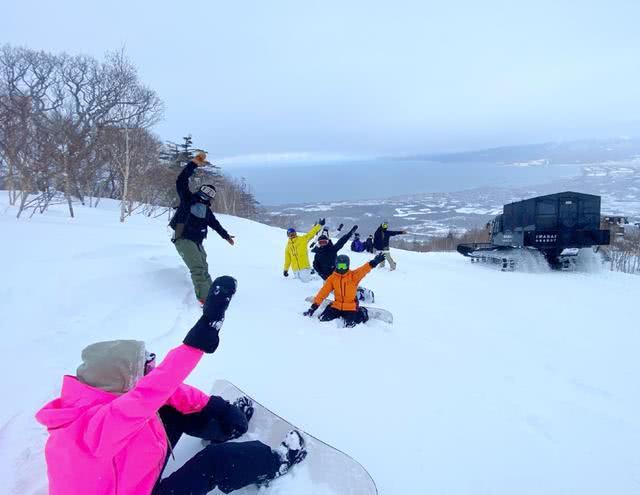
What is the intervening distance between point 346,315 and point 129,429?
3.84m

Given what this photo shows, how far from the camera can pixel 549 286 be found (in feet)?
31.4

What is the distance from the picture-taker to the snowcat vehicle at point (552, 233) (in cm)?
1236

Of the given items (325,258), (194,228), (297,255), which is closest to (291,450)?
(194,228)

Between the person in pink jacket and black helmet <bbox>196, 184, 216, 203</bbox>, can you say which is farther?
black helmet <bbox>196, 184, 216, 203</bbox>

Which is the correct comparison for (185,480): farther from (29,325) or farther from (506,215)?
(506,215)

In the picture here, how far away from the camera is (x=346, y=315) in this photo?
17.4ft

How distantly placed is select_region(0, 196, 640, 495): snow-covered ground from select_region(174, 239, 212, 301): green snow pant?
28cm

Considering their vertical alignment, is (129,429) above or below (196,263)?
below

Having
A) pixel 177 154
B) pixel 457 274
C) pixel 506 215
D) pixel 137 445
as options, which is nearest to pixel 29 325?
pixel 137 445

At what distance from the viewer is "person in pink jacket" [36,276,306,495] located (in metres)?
1.66

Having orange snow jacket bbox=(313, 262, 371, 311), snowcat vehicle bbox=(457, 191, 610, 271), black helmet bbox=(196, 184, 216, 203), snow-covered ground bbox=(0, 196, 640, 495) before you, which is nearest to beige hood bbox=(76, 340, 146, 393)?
snow-covered ground bbox=(0, 196, 640, 495)

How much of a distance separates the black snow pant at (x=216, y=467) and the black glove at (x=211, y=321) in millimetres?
720

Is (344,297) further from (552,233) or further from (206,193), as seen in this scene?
(552,233)

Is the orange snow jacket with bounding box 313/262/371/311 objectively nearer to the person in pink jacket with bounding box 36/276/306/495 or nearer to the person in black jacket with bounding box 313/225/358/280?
the person in black jacket with bounding box 313/225/358/280
